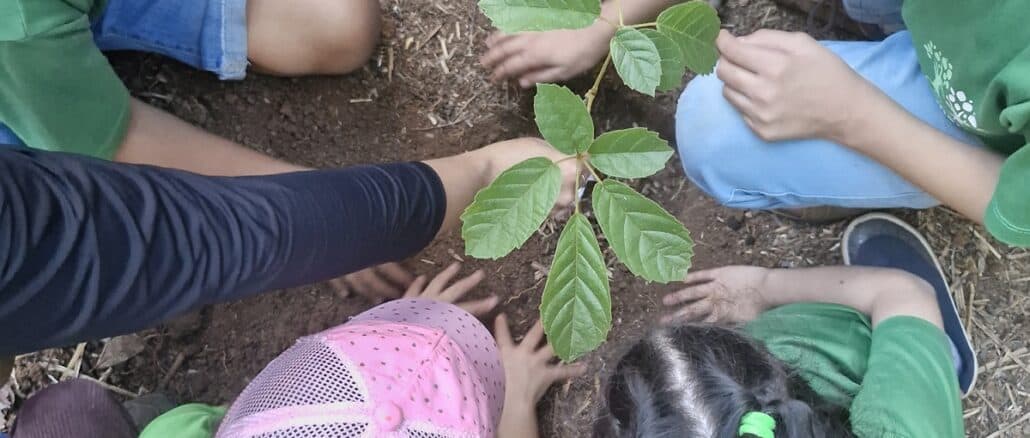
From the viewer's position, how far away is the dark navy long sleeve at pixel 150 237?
68cm

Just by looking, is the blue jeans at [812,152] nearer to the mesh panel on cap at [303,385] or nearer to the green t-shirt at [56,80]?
the mesh panel on cap at [303,385]

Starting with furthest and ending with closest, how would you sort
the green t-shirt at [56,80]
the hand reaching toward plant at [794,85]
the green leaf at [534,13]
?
1. the hand reaching toward plant at [794,85]
2. the green t-shirt at [56,80]
3. the green leaf at [534,13]

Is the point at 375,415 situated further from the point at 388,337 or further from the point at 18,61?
the point at 18,61

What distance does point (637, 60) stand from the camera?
0.65m

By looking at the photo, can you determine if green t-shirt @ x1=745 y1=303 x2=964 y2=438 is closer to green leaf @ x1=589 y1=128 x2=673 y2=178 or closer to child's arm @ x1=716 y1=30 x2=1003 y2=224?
child's arm @ x1=716 y1=30 x2=1003 y2=224

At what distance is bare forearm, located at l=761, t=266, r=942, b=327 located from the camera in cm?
112

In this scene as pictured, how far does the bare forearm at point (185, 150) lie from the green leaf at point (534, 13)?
618 millimetres

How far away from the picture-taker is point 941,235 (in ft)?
4.38

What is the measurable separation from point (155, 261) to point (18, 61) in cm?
34

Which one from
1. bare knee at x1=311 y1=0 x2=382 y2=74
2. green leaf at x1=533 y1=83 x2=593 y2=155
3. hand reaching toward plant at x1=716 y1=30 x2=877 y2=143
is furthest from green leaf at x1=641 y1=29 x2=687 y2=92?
bare knee at x1=311 y1=0 x2=382 y2=74

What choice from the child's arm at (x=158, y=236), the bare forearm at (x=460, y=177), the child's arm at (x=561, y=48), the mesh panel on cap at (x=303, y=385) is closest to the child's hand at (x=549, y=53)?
the child's arm at (x=561, y=48)

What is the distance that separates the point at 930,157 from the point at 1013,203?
0.14 meters

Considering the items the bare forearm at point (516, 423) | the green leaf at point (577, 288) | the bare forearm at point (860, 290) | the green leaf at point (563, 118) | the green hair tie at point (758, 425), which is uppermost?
the green leaf at point (563, 118)

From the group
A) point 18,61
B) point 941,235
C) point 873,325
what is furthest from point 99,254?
point 941,235
